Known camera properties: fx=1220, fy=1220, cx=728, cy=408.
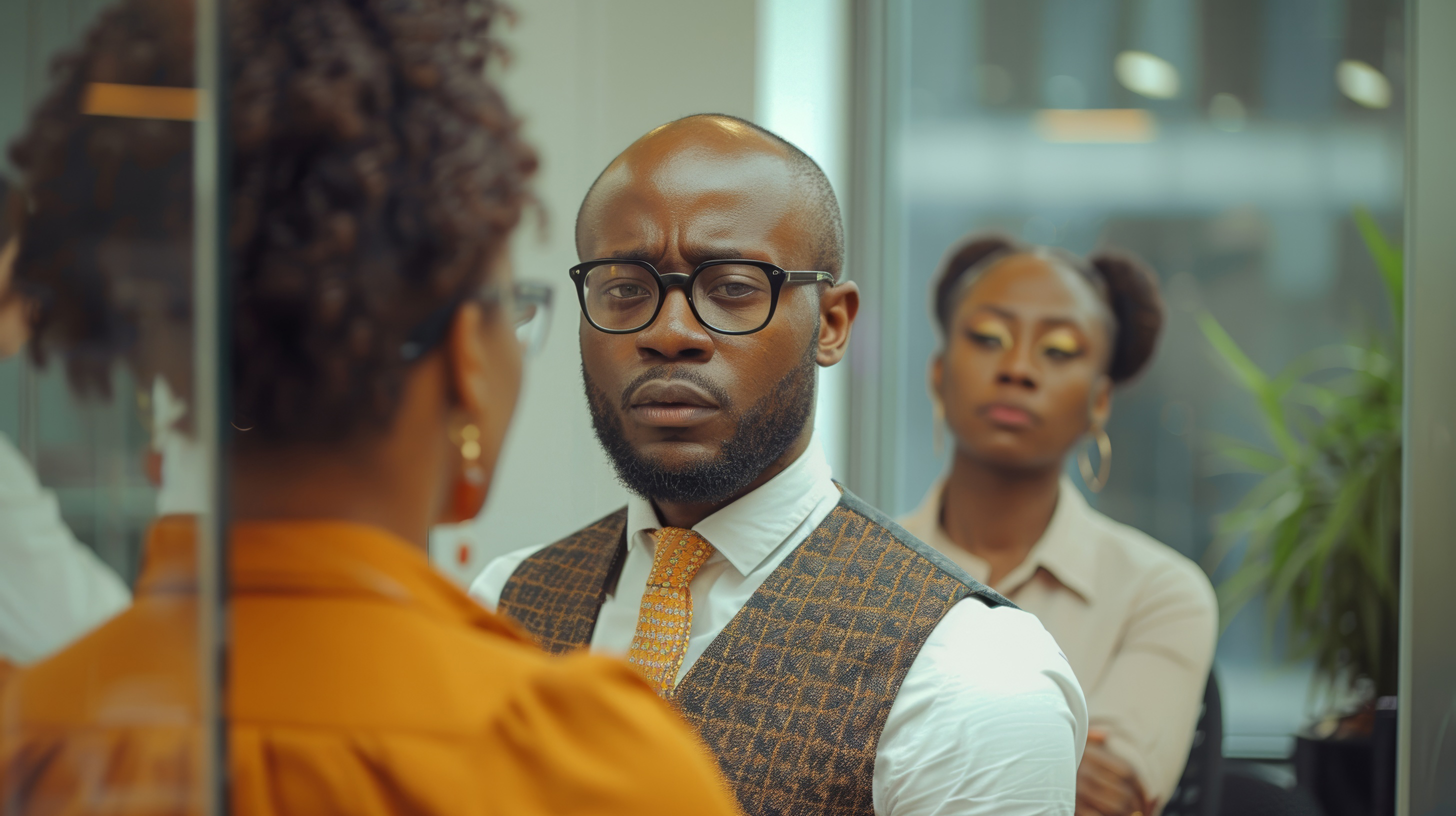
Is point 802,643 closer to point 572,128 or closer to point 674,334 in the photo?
point 674,334

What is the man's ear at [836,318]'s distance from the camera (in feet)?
3.52

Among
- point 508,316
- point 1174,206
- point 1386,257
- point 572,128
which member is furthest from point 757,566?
point 1174,206

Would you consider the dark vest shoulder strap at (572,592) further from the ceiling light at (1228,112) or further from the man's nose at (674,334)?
the ceiling light at (1228,112)

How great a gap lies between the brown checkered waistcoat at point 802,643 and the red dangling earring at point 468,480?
390 millimetres

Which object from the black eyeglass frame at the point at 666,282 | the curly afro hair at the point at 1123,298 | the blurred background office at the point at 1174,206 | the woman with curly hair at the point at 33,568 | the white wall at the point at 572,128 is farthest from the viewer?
the blurred background office at the point at 1174,206

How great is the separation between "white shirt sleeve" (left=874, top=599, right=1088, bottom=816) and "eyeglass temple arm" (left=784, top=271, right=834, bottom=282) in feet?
0.96

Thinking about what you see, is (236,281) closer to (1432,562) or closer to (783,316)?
(783,316)

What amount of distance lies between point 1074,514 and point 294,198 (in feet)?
5.85

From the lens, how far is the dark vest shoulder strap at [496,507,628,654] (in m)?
1.00

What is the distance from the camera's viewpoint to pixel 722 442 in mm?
948

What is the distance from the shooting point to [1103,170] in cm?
292

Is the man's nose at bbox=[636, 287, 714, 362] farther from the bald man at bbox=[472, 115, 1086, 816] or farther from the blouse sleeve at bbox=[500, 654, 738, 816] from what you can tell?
the blouse sleeve at bbox=[500, 654, 738, 816]

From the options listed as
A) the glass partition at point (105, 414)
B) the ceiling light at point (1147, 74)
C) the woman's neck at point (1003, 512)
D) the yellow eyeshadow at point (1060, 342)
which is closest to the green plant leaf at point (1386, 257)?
the ceiling light at point (1147, 74)

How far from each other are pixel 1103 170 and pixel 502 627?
2.68m
